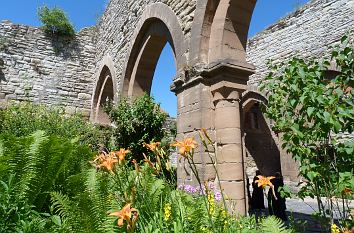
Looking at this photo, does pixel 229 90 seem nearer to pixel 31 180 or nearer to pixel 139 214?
pixel 139 214

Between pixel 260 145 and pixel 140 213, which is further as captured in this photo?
pixel 260 145

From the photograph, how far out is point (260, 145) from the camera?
52.9 feet

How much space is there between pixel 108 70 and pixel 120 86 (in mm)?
2457

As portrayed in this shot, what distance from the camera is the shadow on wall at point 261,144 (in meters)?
15.9

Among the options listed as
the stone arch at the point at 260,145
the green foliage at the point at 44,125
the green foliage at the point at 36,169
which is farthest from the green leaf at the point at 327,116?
the stone arch at the point at 260,145

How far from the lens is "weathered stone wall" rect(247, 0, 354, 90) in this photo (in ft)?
32.4

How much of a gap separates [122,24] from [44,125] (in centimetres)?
397

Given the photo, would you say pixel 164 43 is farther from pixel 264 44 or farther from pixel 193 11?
pixel 264 44

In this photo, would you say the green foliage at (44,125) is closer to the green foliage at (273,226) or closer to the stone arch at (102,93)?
the stone arch at (102,93)

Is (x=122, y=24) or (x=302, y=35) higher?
(x=302, y=35)

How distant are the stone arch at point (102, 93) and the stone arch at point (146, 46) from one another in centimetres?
285

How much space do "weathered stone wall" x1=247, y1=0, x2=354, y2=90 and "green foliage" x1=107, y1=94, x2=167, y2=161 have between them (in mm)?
4925

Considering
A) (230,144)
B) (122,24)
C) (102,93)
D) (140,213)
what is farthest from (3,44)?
(140,213)

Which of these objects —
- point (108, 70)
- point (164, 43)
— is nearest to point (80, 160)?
point (164, 43)
